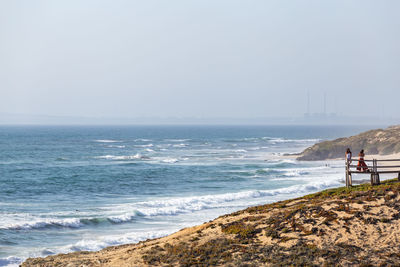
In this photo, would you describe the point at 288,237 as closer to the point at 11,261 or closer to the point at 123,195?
the point at 11,261

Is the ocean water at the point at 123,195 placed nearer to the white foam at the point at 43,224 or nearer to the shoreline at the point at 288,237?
the white foam at the point at 43,224

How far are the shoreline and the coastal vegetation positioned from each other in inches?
2009

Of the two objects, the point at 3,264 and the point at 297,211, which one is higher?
the point at 297,211

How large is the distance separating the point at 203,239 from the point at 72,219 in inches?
598

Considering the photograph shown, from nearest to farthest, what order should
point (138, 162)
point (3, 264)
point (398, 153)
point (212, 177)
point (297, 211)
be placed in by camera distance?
point (297, 211) < point (3, 264) < point (212, 177) < point (398, 153) < point (138, 162)

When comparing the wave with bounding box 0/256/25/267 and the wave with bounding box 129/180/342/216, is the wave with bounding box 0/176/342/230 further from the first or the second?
the wave with bounding box 0/256/25/267

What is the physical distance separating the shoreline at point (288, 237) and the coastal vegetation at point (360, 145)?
167ft

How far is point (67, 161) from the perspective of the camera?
7569 cm

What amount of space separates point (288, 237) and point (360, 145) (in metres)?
57.1

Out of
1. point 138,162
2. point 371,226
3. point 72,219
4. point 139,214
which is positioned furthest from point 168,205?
point 138,162

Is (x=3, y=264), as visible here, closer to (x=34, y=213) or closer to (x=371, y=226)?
(x=34, y=213)

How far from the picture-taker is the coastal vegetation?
67.7m

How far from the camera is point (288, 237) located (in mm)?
16219

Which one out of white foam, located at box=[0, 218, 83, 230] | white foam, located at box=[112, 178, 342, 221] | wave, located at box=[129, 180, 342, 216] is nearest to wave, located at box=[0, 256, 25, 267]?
white foam, located at box=[0, 218, 83, 230]
